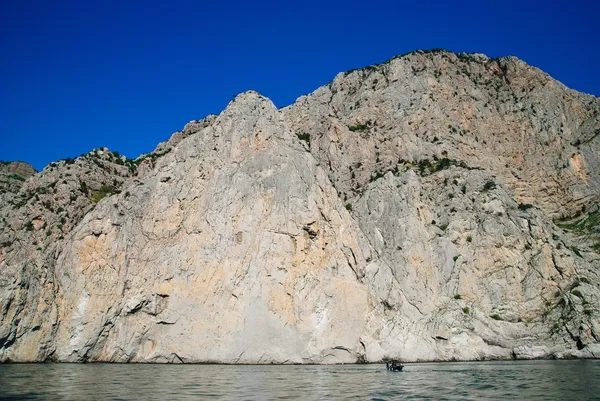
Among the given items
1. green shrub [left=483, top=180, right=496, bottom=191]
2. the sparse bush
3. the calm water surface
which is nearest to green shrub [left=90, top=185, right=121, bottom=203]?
the sparse bush

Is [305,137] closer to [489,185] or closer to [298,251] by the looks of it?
[489,185]

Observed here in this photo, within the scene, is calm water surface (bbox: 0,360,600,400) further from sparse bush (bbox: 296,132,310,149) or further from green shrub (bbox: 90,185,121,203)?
sparse bush (bbox: 296,132,310,149)

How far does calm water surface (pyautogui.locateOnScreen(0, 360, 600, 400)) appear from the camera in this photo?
27231mm

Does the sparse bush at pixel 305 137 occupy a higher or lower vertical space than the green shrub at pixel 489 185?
higher

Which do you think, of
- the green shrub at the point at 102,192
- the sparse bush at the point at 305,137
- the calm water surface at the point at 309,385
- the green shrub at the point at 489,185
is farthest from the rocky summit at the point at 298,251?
the calm water surface at the point at 309,385

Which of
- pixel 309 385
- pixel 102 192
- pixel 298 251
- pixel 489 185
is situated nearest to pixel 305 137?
pixel 489 185

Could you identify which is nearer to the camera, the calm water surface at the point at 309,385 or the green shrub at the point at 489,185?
the calm water surface at the point at 309,385

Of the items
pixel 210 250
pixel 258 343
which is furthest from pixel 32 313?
pixel 258 343

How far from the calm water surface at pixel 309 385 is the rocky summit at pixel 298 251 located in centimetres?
1485

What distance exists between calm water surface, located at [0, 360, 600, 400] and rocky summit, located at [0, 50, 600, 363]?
48.7ft

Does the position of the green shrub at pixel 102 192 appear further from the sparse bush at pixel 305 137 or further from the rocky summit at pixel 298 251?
the sparse bush at pixel 305 137

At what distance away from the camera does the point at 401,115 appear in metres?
88.2

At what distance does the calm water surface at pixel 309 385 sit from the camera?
27.2m

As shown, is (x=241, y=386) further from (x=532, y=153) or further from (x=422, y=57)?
(x=422, y=57)
